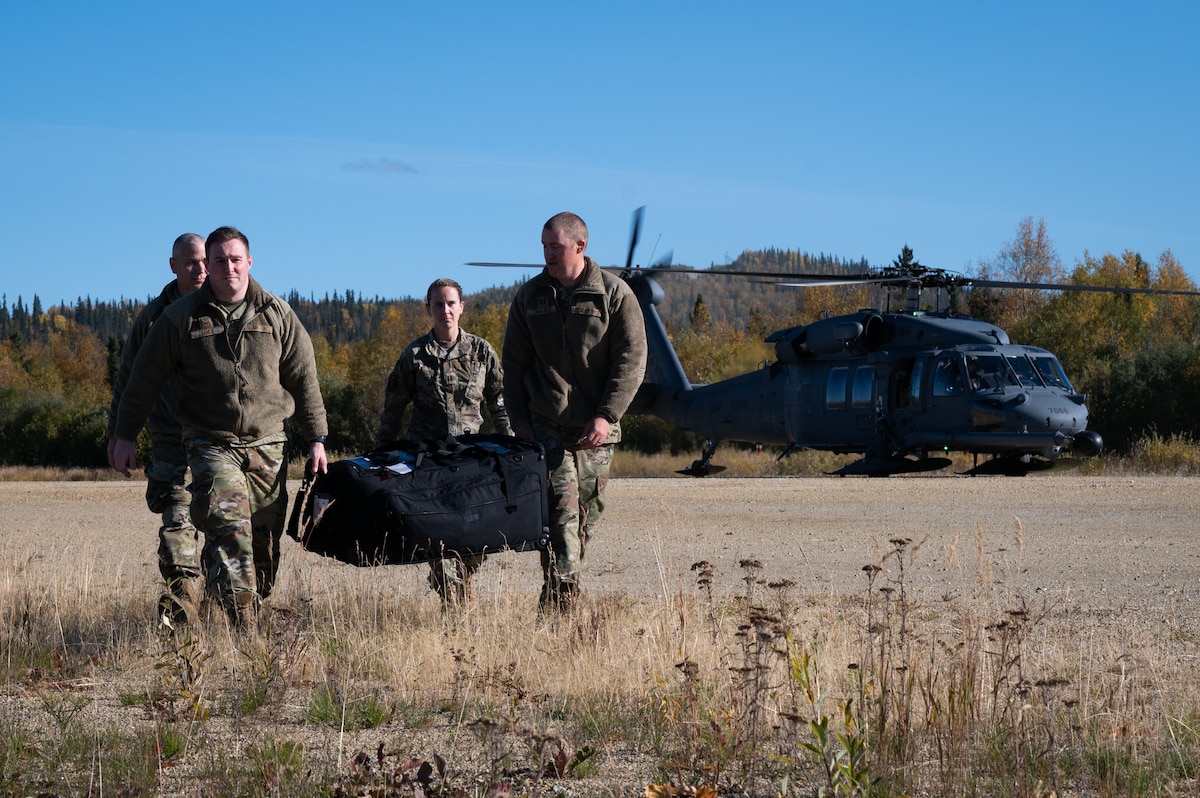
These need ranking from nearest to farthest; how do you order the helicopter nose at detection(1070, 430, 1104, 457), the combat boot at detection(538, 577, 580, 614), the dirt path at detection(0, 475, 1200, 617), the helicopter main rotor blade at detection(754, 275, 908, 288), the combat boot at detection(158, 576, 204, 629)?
the combat boot at detection(158, 576, 204, 629)
the combat boot at detection(538, 577, 580, 614)
the dirt path at detection(0, 475, 1200, 617)
the helicopter main rotor blade at detection(754, 275, 908, 288)
the helicopter nose at detection(1070, 430, 1104, 457)

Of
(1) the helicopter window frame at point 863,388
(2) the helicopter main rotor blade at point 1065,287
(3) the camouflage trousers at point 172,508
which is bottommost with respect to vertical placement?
(3) the camouflage trousers at point 172,508

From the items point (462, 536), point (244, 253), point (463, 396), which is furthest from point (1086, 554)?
point (244, 253)

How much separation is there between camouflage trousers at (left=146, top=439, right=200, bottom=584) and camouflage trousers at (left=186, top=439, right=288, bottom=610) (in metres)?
0.65

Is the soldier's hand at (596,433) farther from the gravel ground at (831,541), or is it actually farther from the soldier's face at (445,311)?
the soldier's face at (445,311)

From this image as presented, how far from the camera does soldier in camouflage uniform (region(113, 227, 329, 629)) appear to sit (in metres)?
5.74

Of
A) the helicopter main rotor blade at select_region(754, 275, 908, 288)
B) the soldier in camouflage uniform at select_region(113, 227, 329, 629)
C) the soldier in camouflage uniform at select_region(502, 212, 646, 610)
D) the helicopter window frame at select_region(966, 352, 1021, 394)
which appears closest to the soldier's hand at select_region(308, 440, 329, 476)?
the soldier in camouflage uniform at select_region(113, 227, 329, 629)

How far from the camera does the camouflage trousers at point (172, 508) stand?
6422 mm

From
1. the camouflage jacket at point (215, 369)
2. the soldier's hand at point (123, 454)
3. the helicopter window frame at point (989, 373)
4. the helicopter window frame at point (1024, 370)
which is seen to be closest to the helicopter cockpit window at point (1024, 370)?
the helicopter window frame at point (1024, 370)

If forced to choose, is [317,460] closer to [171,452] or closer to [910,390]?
[171,452]

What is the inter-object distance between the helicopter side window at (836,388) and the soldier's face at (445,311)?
45.1 ft

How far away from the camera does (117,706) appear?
15.5 feet

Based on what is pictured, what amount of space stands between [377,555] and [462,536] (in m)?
0.40

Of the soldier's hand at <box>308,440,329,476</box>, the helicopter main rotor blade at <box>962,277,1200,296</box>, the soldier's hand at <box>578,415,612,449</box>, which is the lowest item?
the soldier's hand at <box>308,440,329,476</box>

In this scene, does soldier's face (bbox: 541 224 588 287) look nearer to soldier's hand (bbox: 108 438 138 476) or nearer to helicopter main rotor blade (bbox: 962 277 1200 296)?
soldier's hand (bbox: 108 438 138 476)
